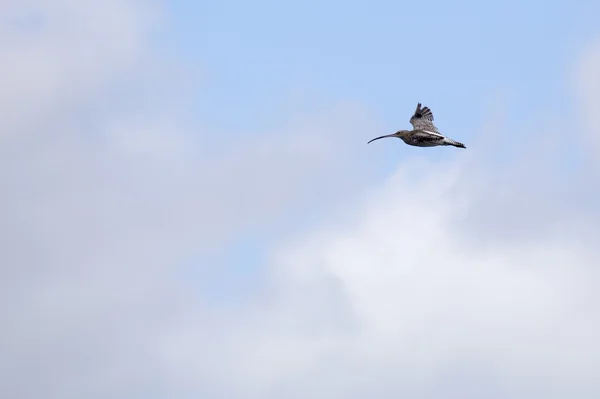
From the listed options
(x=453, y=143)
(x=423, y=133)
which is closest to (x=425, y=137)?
(x=423, y=133)

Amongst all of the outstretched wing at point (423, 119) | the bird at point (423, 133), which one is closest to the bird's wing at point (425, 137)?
the bird at point (423, 133)

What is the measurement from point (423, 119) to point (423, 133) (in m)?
3.82

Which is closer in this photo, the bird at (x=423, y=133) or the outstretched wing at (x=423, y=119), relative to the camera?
the bird at (x=423, y=133)

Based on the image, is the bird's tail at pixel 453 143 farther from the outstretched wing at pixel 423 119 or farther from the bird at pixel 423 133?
the outstretched wing at pixel 423 119

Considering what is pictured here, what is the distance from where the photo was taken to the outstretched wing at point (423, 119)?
6756 centimetres

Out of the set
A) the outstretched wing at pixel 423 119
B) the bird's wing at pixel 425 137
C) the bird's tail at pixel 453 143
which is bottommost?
the bird's tail at pixel 453 143

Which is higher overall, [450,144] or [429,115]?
[429,115]

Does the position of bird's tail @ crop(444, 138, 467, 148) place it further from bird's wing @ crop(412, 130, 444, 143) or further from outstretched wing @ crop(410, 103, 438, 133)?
outstretched wing @ crop(410, 103, 438, 133)

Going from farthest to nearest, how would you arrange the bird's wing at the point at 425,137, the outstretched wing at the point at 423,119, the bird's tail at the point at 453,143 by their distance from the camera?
1. the outstretched wing at the point at 423,119
2. the bird's wing at the point at 425,137
3. the bird's tail at the point at 453,143

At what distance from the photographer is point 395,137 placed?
6638 centimetres

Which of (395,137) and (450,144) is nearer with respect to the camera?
(450,144)

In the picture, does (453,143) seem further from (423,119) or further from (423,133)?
(423,119)

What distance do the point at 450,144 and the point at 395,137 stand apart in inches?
206

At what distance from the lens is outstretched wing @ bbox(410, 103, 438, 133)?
6756cm
